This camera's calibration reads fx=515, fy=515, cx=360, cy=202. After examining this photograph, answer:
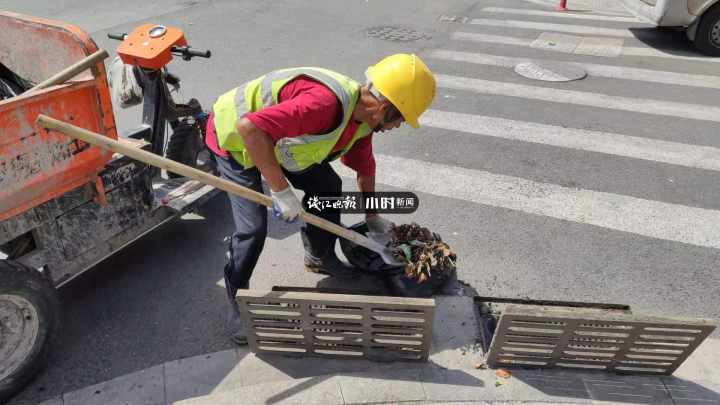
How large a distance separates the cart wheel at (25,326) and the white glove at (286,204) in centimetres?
136

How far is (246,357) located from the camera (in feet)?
10.6

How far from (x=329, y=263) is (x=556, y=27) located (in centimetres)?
863

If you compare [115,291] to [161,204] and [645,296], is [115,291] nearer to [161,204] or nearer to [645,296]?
[161,204]

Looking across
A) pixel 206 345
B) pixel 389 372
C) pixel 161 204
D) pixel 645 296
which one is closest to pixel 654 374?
pixel 645 296

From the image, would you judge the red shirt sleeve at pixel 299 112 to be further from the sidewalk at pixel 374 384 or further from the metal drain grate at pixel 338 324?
the sidewalk at pixel 374 384

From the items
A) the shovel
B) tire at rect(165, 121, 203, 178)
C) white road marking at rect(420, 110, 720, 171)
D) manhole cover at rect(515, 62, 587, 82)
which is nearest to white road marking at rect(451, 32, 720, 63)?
manhole cover at rect(515, 62, 587, 82)

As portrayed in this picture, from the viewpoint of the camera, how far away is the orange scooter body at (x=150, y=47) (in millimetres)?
3832

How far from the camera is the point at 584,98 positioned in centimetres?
690

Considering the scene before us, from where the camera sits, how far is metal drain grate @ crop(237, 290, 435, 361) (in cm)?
281

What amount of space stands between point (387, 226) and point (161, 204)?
1.69 meters

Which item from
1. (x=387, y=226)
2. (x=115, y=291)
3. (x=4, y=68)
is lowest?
(x=115, y=291)

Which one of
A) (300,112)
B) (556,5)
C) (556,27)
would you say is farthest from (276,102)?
(556,5)

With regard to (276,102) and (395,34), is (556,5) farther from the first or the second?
(276,102)

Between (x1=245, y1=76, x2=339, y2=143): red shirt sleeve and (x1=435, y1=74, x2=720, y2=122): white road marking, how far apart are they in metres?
4.92
